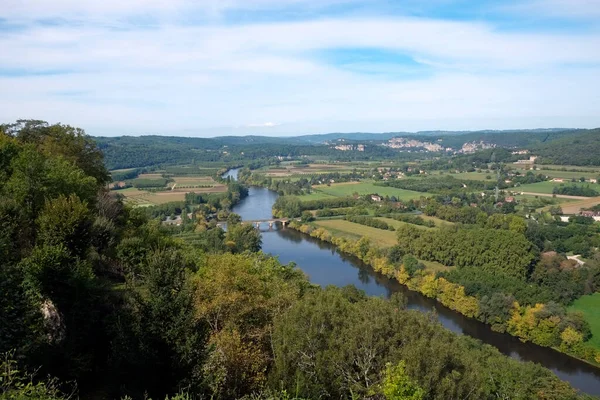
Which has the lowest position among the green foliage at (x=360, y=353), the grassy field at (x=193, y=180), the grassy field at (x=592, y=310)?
the grassy field at (x=592, y=310)

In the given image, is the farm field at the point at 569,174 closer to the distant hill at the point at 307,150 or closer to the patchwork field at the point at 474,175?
the patchwork field at the point at 474,175

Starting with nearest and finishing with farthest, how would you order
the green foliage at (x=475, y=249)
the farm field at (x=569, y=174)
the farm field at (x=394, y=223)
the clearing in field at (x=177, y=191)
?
1. the green foliage at (x=475, y=249)
2. the farm field at (x=394, y=223)
3. the clearing in field at (x=177, y=191)
4. the farm field at (x=569, y=174)

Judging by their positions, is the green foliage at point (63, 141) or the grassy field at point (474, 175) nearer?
the green foliage at point (63, 141)

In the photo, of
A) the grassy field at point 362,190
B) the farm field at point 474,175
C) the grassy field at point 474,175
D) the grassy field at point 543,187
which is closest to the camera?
the grassy field at point 543,187

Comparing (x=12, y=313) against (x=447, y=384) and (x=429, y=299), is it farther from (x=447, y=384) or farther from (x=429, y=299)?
(x=429, y=299)

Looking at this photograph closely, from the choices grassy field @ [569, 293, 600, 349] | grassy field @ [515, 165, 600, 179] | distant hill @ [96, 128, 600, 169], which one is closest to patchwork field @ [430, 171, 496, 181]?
grassy field @ [515, 165, 600, 179]

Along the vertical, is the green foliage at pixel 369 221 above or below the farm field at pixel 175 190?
below

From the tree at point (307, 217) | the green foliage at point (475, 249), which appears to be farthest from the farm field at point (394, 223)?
the green foliage at point (475, 249)
